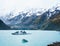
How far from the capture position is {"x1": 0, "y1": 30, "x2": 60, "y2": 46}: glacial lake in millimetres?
5864

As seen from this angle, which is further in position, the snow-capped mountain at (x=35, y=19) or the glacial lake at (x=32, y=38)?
the snow-capped mountain at (x=35, y=19)

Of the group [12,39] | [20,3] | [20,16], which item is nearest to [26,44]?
[12,39]

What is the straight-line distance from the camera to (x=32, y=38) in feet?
19.6

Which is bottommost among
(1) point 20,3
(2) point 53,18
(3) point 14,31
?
(3) point 14,31

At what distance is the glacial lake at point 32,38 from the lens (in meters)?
5.86

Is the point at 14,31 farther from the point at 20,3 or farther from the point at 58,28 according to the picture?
the point at 58,28

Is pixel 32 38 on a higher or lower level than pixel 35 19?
lower

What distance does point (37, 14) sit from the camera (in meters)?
6.11

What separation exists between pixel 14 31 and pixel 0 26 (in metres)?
0.48

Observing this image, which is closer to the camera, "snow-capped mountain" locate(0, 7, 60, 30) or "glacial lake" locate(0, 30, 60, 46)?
"glacial lake" locate(0, 30, 60, 46)

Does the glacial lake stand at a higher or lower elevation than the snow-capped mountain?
lower

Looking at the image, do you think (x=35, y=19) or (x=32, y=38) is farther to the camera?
(x=35, y=19)

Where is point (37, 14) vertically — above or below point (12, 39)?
above

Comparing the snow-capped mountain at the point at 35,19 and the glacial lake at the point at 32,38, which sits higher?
the snow-capped mountain at the point at 35,19
